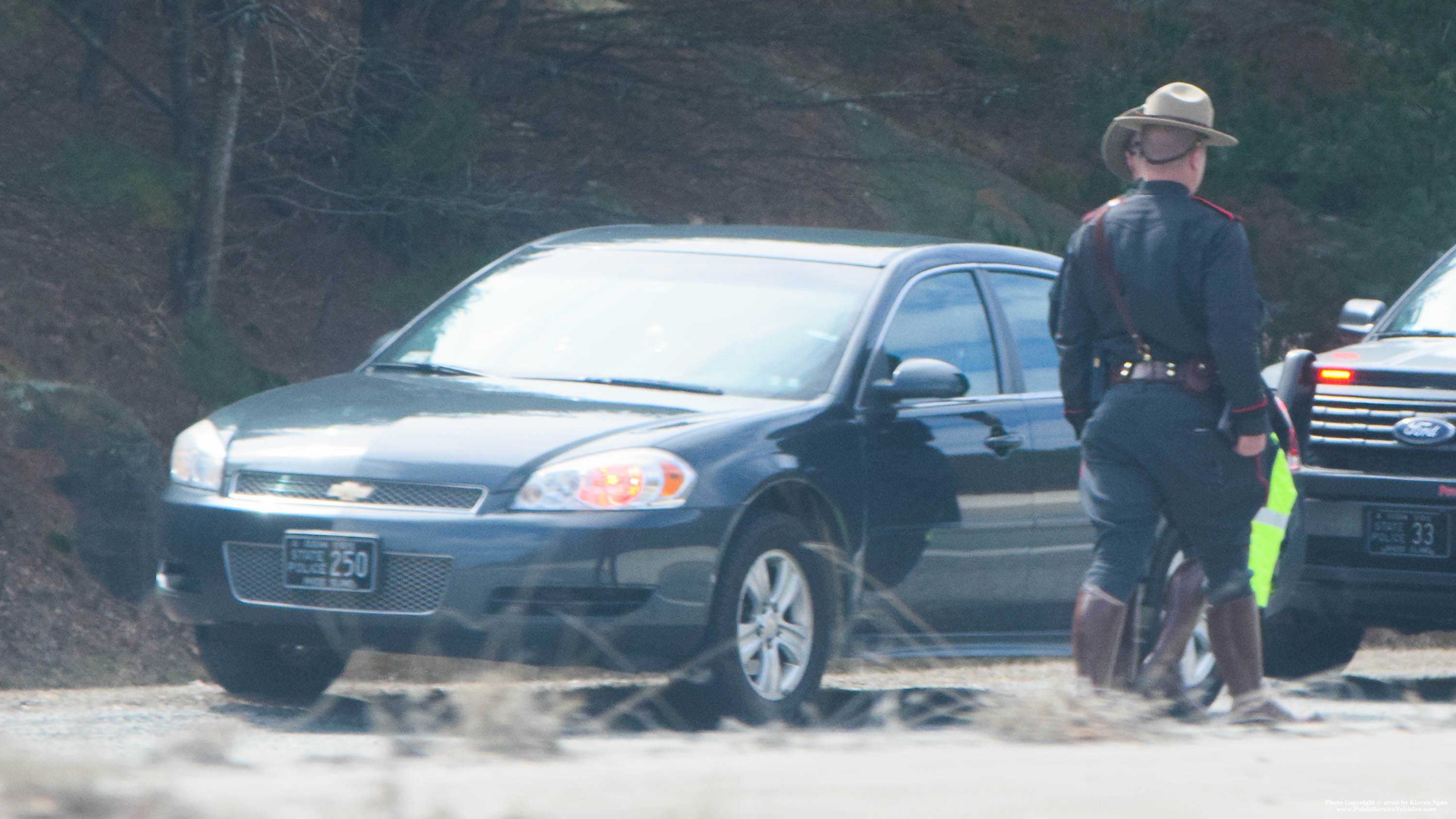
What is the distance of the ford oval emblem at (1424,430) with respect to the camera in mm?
7785

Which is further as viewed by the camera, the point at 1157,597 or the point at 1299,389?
the point at 1299,389

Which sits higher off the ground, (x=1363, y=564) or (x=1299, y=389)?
(x=1299, y=389)

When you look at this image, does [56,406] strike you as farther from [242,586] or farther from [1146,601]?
[1146,601]

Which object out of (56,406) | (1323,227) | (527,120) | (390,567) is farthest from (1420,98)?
(390,567)

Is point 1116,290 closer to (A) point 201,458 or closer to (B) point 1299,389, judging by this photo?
(B) point 1299,389

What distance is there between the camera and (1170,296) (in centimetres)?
561

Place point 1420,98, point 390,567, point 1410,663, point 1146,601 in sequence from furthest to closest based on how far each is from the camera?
1. point 1420,98
2. point 1410,663
3. point 1146,601
4. point 390,567

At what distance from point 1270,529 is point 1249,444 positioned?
2.01ft

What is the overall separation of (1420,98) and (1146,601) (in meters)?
11.9

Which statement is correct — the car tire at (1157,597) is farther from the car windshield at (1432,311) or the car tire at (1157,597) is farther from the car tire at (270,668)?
the car tire at (270,668)

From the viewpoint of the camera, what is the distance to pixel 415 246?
13.3 meters

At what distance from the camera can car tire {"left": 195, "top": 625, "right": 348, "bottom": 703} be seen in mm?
6621

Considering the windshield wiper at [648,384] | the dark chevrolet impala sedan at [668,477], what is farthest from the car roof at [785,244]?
the windshield wiper at [648,384]

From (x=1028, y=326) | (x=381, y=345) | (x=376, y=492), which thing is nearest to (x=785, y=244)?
(x=1028, y=326)
